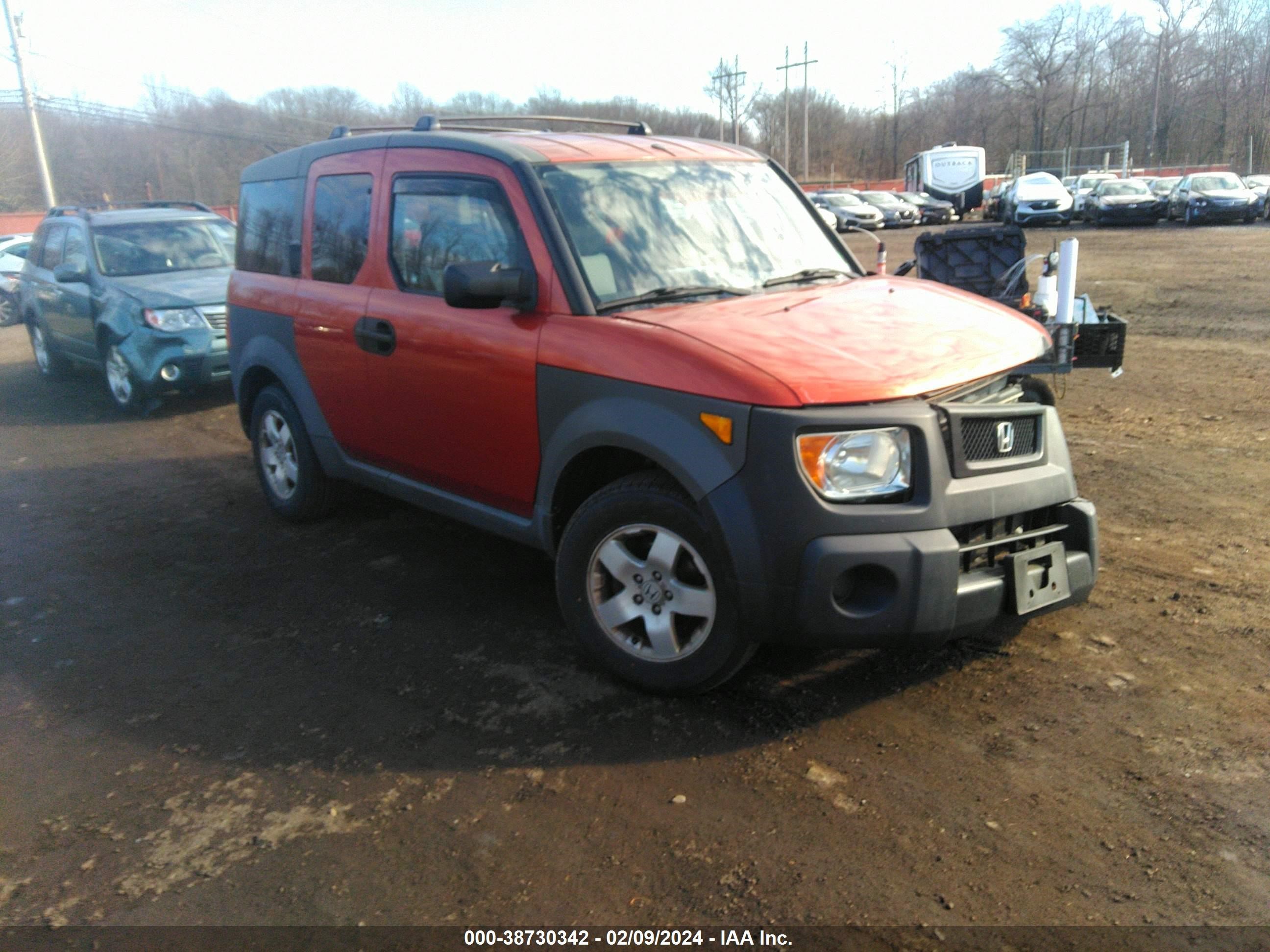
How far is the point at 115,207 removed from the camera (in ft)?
39.0

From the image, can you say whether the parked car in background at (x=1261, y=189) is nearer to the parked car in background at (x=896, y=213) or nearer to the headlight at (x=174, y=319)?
the parked car in background at (x=896, y=213)

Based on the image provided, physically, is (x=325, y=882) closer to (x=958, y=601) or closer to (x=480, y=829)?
(x=480, y=829)

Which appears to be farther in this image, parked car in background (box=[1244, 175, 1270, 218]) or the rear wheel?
parked car in background (box=[1244, 175, 1270, 218])

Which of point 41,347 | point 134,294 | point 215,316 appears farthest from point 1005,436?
point 41,347


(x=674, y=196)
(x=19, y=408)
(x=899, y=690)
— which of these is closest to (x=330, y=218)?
(x=674, y=196)

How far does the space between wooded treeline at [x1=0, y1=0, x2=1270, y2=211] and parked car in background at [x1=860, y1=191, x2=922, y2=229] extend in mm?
10430

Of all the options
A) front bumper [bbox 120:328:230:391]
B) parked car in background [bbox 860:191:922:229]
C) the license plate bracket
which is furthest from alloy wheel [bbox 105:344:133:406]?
parked car in background [bbox 860:191:922:229]

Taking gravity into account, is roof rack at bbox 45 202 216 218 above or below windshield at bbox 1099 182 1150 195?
above

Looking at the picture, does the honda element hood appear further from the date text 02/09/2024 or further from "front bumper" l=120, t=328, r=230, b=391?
"front bumper" l=120, t=328, r=230, b=391

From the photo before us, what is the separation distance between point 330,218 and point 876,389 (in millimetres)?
3160

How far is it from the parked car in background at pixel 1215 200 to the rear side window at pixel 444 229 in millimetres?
32352

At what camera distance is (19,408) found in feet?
34.3

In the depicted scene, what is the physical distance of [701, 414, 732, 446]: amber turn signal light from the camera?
10.7 ft

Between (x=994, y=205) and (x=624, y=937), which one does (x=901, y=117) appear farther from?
(x=624, y=937)
